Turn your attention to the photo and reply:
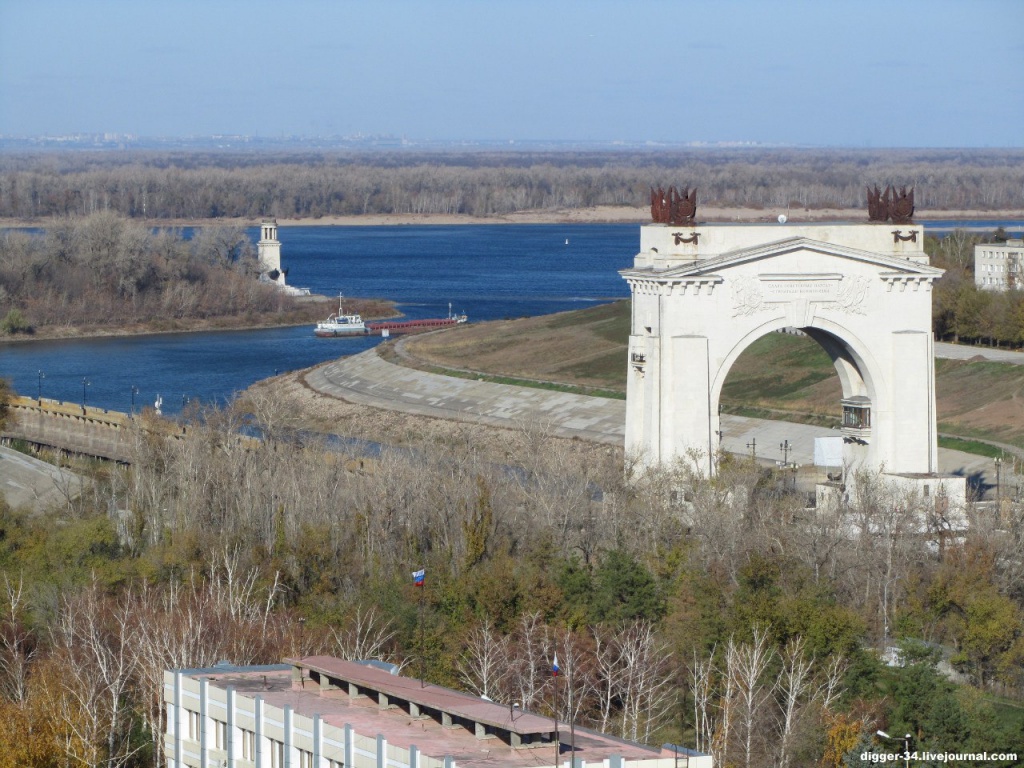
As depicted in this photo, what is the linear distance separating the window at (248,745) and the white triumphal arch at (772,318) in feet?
46.5

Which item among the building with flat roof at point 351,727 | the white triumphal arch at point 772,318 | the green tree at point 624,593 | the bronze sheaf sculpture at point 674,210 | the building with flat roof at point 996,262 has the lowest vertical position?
the green tree at point 624,593

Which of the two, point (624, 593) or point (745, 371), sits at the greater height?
point (624, 593)

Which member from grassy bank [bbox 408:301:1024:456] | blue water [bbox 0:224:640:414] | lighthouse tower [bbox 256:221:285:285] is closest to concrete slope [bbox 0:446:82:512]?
blue water [bbox 0:224:640:414]

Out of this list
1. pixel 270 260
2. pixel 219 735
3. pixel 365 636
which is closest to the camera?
pixel 219 735

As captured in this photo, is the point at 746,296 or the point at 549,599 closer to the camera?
the point at 549,599

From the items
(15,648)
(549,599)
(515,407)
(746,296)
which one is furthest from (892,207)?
(515,407)

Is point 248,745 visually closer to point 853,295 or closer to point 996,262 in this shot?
point 853,295

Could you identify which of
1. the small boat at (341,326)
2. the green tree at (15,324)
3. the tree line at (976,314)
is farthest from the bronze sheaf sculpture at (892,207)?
the green tree at (15,324)

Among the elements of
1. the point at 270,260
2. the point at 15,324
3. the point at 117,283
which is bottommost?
the point at 15,324

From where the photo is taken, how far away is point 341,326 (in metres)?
107

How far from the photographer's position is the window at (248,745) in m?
20.9

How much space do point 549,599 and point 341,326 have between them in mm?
76711

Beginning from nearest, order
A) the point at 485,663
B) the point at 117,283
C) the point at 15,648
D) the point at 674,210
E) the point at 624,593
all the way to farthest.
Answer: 1. the point at 485,663
2. the point at 15,648
3. the point at 624,593
4. the point at 674,210
5. the point at 117,283

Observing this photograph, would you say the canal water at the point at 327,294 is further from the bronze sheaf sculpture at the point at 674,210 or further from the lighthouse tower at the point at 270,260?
the bronze sheaf sculpture at the point at 674,210
